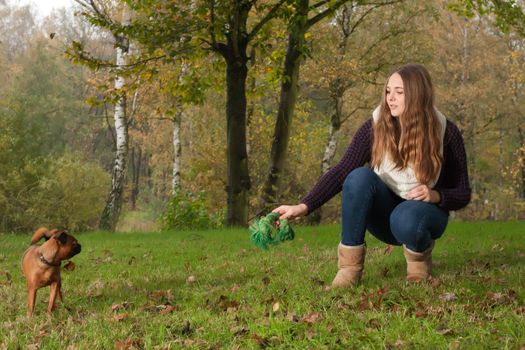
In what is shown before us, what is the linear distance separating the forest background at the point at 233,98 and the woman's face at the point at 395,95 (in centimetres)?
331

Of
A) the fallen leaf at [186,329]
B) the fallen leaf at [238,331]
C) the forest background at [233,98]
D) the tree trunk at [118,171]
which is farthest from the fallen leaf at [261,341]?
the tree trunk at [118,171]

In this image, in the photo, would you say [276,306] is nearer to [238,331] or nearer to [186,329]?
[238,331]

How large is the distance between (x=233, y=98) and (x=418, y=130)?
1008 cm

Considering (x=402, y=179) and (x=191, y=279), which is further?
(x=191, y=279)

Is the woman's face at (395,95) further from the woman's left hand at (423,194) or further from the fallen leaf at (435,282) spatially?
the fallen leaf at (435,282)

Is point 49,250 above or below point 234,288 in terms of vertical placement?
above

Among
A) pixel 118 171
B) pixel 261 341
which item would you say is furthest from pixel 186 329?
pixel 118 171

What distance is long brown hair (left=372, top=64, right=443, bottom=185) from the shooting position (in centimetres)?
485

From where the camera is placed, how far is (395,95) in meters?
4.99

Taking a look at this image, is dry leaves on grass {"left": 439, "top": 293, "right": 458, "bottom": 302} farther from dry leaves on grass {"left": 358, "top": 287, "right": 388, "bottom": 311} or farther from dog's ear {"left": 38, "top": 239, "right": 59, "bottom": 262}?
dog's ear {"left": 38, "top": 239, "right": 59, "bottom": 262}

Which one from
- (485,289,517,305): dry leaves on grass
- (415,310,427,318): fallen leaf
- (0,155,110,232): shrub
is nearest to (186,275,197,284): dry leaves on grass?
(415,310,427,318): fallen leaf

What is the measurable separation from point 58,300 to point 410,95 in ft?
10.8

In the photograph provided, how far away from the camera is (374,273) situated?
6.00 m

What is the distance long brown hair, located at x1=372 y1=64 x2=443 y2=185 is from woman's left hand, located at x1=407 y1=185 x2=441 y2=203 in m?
0.15
